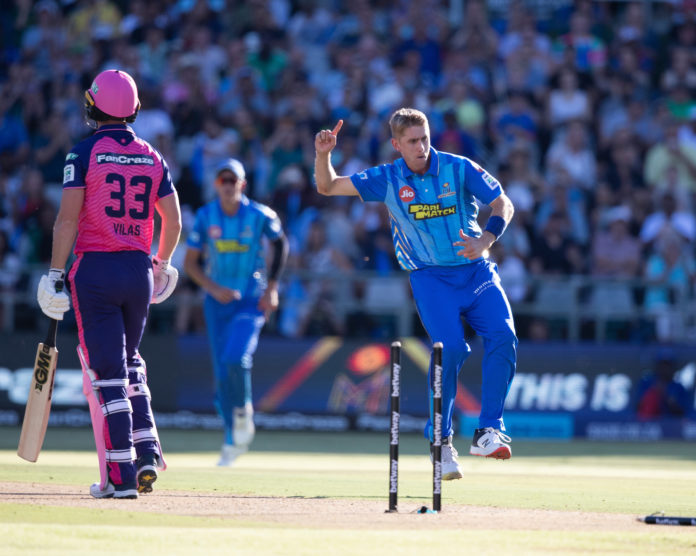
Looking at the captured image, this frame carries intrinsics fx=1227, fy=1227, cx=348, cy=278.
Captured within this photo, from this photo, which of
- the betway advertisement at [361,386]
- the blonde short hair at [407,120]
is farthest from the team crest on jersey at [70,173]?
the betway advertisement at [361,386]

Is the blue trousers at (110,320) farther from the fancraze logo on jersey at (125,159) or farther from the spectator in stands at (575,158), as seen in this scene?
the spectator in stands at (575,158)

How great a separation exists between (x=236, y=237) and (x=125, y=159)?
197 inches

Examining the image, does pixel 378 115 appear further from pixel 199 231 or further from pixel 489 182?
pixel 489 182

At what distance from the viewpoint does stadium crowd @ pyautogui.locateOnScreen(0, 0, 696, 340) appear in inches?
734

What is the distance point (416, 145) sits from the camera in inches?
358

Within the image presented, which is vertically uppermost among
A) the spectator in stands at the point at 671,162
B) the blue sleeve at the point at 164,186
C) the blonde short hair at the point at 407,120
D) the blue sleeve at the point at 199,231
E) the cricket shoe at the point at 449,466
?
the spectator in stands at the point at 671,162

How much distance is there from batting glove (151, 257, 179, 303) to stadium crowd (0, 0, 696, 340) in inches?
359

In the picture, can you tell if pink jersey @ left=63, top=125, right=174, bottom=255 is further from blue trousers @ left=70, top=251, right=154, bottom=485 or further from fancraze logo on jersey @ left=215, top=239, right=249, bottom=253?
fancraze logo on jersey @ left=215, top=239, right=249, bottom=253

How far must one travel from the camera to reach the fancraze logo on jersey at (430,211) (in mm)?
9188

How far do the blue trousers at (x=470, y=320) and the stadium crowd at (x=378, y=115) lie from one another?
8.88 m

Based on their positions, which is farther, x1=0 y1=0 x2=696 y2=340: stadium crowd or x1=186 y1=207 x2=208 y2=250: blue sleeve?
x1=0 y1=0 x2=696 y2=340: stadium crowd

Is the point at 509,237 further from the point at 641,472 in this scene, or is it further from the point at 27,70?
the point at 27,70

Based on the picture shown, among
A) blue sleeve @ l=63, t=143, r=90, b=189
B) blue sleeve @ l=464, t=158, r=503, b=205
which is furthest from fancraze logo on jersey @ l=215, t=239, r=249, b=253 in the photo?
blue sleeve @ l=63, t=143, r=90, b=189

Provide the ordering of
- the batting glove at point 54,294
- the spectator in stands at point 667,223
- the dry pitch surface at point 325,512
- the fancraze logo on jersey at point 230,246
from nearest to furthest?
the dry pitch surface at point 325,512
the batting glove at point 54,294
the fancraze logo on jersey at point 230,246
the spectator in stands at point 667,223
